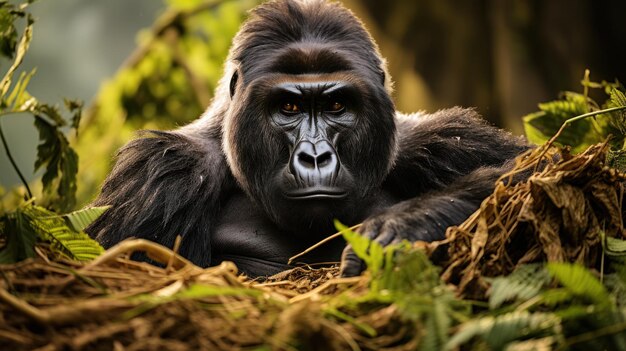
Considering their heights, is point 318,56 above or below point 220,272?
above

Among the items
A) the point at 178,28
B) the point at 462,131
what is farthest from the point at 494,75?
the point at 462,131

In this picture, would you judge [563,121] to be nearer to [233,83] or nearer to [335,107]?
[335,107]

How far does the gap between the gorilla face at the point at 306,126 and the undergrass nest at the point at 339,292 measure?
3.32ft

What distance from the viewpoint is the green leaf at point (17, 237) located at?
7.66ft

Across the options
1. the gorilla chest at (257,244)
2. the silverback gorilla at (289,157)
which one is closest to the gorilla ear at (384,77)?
the silverback gorilla at (289,157)

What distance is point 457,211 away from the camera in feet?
9.71

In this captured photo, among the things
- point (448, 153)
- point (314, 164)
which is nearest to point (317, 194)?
point (314, 164)

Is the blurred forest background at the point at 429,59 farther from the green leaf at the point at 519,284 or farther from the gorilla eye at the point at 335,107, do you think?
the green leaf at the point at 519,284

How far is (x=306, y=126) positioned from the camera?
3.49 metres

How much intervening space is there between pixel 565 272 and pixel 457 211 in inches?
38.9

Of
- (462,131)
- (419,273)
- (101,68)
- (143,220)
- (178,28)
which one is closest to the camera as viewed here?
(419,273)

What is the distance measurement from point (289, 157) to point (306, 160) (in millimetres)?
145

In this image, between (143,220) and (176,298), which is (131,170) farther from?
(176,298)

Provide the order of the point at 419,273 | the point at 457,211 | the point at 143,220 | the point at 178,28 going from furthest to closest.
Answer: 1. the point at 178,28
2. the point at 143,220
3. the point at 457,211
4. the point at 419,273
